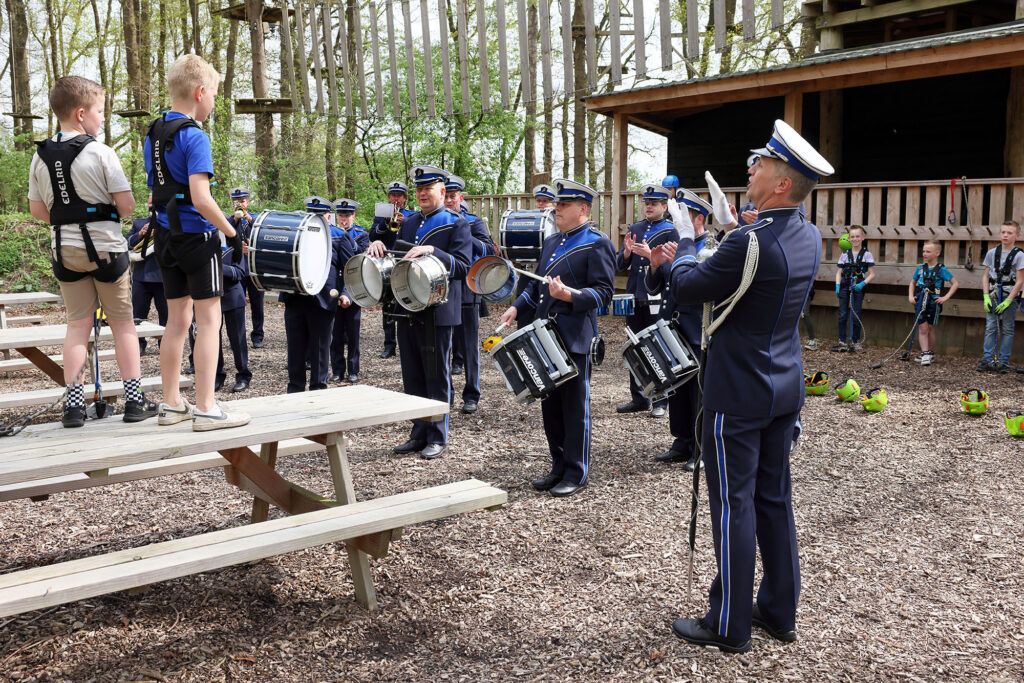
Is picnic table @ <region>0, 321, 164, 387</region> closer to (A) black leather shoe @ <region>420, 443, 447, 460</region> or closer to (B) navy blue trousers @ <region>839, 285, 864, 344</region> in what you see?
(A) black leather shoe @ <region>420, 443, 447, 460</region>

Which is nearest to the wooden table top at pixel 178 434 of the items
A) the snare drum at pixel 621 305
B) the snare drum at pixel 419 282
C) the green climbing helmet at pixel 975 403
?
the snare drum at pixel 419 282

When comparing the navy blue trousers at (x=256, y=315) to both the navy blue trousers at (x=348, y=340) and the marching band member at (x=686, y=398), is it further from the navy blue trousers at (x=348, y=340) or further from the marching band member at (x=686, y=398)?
the marching band member at (x=686, y=398)

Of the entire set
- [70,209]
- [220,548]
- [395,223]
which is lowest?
[220,548]

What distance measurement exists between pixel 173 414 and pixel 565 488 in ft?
8.92

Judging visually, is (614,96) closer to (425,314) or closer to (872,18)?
(872,18)

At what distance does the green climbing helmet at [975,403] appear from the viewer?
798cm

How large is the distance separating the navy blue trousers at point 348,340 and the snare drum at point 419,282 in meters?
3.59

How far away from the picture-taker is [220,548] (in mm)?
3141

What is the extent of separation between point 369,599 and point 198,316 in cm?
152

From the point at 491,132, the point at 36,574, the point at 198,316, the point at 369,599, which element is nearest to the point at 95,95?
the point at 198,316

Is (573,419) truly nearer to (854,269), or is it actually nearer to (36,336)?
(36,336)

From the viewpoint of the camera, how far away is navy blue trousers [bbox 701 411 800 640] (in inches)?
132

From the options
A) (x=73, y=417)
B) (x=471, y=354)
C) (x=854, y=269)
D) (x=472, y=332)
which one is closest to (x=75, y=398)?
(x=73, y=417)

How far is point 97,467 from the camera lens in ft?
9.90
